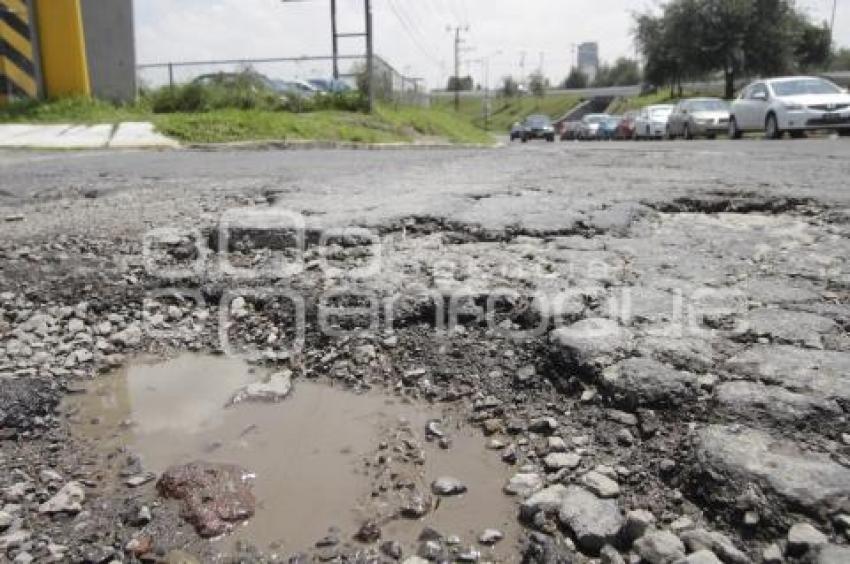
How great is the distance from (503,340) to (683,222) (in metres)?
1.87

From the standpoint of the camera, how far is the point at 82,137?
10195mm

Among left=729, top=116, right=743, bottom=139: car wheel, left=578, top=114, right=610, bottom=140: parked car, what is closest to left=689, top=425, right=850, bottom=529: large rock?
left=729, top=116, right=743, bottom=139: car wheel

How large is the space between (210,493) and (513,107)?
91.1 meters

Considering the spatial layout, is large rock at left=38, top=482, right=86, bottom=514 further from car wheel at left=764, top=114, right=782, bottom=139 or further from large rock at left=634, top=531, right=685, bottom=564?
car wheel at left=764, top=114, right=782, bottom=139

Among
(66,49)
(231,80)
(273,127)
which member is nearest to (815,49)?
(231,80)

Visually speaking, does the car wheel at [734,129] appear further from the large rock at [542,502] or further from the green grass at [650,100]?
the green grass at [650,100]

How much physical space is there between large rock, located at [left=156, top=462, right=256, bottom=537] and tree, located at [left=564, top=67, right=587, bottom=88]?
102 metres

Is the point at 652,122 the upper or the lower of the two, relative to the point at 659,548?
upper

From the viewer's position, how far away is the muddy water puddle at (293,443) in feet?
5.13

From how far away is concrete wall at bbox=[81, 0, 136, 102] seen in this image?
12.7 m

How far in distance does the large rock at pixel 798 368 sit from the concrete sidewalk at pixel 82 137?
9553mm

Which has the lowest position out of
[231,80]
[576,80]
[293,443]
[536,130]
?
[293,443]

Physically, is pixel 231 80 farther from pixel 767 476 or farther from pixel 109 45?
pixel 767 476

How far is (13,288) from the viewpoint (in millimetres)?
3041
